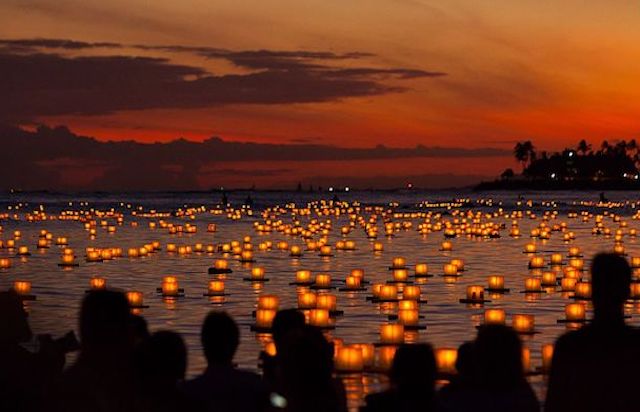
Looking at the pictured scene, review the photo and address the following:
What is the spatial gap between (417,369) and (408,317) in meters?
17.9

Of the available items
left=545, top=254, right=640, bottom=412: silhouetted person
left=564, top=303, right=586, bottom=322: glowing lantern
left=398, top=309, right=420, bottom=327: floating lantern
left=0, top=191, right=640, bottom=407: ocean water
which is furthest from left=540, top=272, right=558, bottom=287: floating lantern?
left=545, top=254, right=640, bottom=412: silhouetted person

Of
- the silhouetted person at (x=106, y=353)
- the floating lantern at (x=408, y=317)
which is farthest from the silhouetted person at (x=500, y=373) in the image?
the floating lantern at (x=408, y=317)

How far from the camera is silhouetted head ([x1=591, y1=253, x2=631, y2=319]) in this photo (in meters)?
7.57

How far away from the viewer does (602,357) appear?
749cm

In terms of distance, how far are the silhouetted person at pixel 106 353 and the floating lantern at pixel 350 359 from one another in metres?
10.9

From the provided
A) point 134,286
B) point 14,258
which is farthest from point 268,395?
point 14,258

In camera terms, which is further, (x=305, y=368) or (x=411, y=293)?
(x=411, y=293)

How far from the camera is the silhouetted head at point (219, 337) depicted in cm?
904

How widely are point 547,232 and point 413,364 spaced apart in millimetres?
59764

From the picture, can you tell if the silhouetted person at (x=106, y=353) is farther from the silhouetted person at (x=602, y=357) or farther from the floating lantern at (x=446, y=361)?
the floating lantern at (x=446, y=361)

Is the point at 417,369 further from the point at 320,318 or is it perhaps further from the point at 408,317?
the point at 408,317

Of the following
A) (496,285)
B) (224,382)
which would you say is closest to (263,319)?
(496,285)

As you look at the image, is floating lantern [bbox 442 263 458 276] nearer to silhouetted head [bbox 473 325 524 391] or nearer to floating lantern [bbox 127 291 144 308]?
floating lantern [bbox 127 291 144 308]

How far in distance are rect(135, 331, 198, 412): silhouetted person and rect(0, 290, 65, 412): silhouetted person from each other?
82.5 inches
